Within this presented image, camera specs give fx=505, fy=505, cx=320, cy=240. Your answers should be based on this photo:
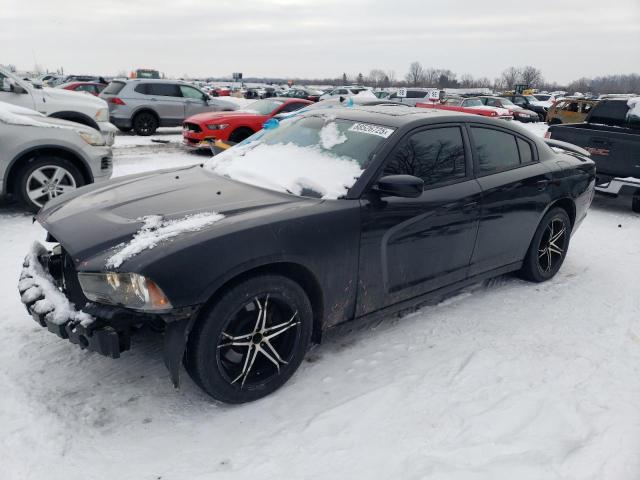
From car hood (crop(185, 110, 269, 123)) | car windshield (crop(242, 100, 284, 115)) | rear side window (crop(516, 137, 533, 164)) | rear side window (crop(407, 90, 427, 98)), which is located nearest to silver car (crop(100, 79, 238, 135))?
car windshield (crop(242, 100, 284, 115))

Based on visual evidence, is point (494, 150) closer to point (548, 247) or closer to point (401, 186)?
point (548, 247)

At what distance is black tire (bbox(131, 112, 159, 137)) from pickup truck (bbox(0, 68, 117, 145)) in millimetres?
4579

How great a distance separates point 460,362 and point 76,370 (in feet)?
7.77

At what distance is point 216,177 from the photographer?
11.6 ft

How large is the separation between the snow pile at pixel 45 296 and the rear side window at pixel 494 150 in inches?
115

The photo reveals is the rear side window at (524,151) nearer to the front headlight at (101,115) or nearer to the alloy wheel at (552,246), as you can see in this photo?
the alloy wheel at (552,246)

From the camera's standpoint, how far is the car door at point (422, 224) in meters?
3.13

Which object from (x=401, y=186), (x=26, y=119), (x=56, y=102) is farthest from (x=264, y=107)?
(x=401, y=186)

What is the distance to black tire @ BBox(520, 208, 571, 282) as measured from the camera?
14.7 ft

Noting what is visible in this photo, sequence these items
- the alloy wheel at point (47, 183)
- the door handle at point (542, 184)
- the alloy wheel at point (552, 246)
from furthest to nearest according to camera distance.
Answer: the alloy wheel at point (47, 183) < the alloy wheel at point (552, 246) < the door handle at point (542, 184)

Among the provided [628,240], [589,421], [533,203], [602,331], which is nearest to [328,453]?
[589,421]

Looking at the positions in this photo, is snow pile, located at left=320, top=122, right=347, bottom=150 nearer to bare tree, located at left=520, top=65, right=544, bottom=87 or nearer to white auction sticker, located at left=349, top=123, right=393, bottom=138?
white auction sticker, located at left=349, top=123, right=393, bottom=138

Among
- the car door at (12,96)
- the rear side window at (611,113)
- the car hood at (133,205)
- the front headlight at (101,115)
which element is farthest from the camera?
the front headlight at (101,115)

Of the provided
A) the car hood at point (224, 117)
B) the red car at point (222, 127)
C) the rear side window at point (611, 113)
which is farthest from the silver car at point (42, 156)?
the rear side window at point (611, 113)
